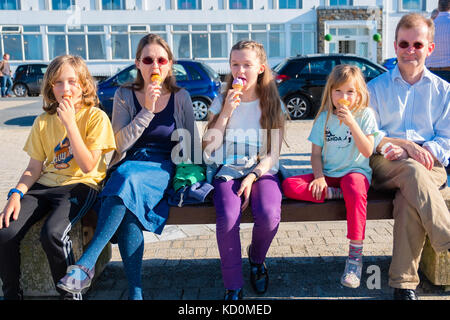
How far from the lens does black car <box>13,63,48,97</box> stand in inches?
883

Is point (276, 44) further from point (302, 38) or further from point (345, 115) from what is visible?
point (345, 115)

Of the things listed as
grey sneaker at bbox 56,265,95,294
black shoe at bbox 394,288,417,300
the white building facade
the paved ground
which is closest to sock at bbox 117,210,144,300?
grey sneaker at bbox 56,265,95,294

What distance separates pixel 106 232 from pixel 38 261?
680 millimetres

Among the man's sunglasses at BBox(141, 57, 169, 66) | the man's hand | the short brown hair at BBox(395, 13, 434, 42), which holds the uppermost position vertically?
the short brown hair at BBox(395, 13, 434, 42)

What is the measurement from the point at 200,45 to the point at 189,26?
1.35m

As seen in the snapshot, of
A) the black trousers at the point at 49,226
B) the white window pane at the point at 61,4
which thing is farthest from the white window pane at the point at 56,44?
the black trousers at the point at 49,226

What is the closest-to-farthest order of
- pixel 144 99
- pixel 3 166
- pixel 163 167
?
pixel 163 167
pixel 144 99
pixel 3 166

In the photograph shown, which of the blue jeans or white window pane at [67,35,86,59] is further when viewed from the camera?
white window pane at [67,35,86,59]

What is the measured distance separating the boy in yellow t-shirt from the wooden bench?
15cm

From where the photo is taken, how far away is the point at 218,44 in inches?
1159

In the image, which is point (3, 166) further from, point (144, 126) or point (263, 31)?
point (263, 31)

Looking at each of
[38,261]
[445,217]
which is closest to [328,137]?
[445,217]

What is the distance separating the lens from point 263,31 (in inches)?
1156

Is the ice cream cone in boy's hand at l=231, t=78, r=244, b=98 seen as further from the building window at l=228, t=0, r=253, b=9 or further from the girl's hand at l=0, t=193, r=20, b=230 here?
the building window at l=228, t=0, r=253, b=9
